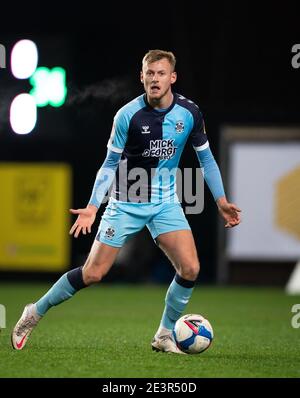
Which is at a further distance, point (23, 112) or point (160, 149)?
point (23, 112)

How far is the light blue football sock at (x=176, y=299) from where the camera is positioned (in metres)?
6.22

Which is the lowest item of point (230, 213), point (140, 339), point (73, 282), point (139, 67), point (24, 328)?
point (140, 339)

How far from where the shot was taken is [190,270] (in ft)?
20.1

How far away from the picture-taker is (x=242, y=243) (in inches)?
527

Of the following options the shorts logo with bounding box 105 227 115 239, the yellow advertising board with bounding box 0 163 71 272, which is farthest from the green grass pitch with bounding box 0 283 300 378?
the yellow advertising board with bounding box 0 163 71 272

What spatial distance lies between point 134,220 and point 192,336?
843 mm

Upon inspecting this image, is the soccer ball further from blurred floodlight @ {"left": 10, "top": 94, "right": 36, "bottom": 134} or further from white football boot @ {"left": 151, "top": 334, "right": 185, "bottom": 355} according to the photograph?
blurred floodlight @ {"left": 10, "top": 94, "right": 36, "bottom": 134}

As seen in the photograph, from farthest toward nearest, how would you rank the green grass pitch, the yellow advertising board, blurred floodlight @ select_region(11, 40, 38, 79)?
the yellow advertising board → blurred floodlight @ select_region(11, 40, 38, 79) → the green grass pitch

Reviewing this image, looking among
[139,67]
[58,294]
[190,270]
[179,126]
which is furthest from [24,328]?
[139,67]

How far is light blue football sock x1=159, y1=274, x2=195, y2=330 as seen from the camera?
6.22 m

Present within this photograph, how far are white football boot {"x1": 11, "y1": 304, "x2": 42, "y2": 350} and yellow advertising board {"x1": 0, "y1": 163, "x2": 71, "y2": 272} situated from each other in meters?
7.27

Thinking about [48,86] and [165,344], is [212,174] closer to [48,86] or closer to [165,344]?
[165,344]
